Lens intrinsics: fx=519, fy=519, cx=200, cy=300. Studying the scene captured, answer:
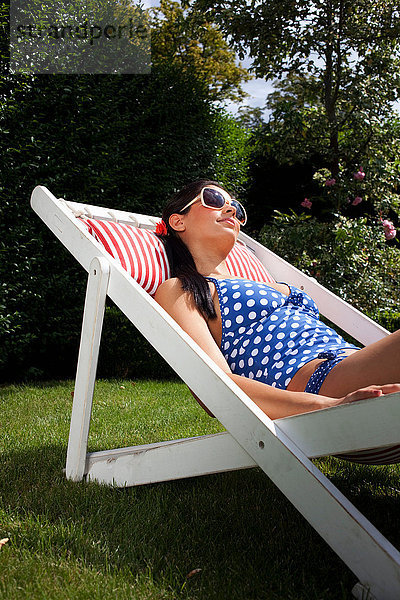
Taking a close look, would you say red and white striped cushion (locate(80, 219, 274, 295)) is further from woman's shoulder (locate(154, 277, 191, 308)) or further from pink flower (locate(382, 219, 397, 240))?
pink flower (locate(382, 219, 397, 240))

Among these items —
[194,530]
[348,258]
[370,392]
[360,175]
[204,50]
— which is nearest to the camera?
[370,392]

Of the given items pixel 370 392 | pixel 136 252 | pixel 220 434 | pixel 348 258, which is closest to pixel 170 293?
pixel 136 252

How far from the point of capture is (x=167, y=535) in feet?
5.39

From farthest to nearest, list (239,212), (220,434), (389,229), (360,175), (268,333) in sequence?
(360,175)
(389,229)
(239,212)
(268,333)
(220,434)

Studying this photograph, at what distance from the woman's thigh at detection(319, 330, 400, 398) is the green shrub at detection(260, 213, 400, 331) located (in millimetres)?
3854

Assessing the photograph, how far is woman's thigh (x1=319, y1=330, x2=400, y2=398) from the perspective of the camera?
1.56 metres

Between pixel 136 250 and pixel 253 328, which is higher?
pixel 136 250

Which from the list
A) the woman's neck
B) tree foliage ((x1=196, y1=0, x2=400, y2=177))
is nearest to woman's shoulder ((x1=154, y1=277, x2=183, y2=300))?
the woman's neck

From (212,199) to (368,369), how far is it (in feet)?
3.63

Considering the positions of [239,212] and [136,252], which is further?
[239,212]

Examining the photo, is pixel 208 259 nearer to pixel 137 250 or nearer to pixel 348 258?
pixel 137 250

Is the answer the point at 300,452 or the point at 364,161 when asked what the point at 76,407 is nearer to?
the point at 300,452

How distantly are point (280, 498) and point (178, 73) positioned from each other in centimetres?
508

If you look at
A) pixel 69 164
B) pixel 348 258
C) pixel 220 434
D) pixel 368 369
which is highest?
pixel 368 369
